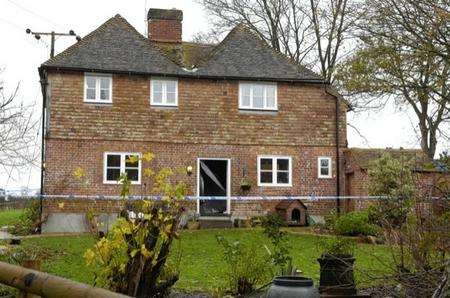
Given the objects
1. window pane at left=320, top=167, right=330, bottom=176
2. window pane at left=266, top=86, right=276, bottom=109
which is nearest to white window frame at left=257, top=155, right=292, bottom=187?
window pane at left=320, top=167, right=330, bottom=176

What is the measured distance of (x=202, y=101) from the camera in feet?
82.2

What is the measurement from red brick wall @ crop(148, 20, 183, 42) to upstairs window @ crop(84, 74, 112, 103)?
4444 millimetres

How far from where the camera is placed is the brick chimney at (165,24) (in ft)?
90.9

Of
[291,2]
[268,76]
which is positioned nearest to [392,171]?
[268,76]

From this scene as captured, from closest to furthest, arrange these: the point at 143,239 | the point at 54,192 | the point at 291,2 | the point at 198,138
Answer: the point at 143,239 → the point at 54,192 → the point at 198,138 → the point at 291,2

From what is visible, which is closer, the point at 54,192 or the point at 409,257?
the point at 409,257

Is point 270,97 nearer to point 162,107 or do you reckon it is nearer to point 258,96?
point 258,96

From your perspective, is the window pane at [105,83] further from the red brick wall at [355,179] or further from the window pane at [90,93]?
the red brick wall at [355,179]

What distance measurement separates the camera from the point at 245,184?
968 inches

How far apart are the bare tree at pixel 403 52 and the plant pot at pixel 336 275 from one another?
380cm

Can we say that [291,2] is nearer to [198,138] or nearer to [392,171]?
[198,138]

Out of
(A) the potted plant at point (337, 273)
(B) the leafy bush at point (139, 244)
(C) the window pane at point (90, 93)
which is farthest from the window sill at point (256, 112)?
(B) the leafy bush at point (139, 244)

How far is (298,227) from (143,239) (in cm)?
1710

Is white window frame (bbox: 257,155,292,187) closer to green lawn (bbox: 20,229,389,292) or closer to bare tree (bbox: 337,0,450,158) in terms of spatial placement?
green lawn (bbox: 20,229,389,292)
